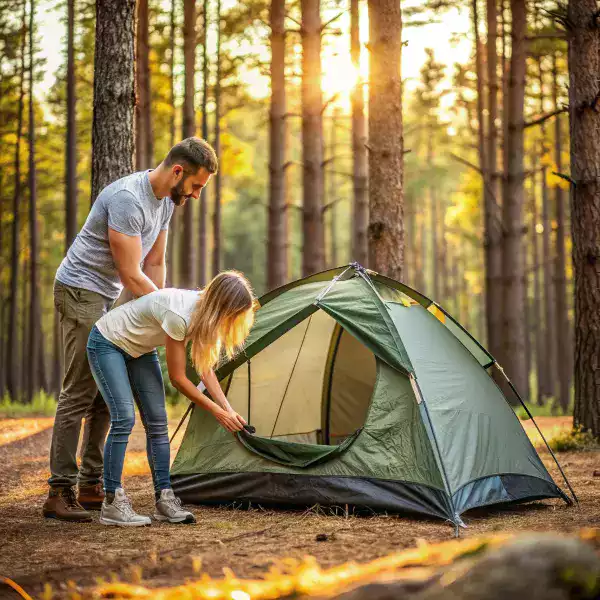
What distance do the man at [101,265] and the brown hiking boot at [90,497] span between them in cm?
2

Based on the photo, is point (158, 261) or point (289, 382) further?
point (289, 382)

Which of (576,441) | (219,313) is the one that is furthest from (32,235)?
(219,313)

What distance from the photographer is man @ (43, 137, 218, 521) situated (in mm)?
4938

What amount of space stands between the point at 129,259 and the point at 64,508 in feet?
5.10

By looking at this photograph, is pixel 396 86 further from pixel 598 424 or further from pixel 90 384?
pixel 90 384

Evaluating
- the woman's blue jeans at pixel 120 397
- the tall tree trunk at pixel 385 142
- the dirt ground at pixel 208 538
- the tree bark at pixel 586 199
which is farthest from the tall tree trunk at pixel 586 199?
the woman's blue jeans at pixel 120 397

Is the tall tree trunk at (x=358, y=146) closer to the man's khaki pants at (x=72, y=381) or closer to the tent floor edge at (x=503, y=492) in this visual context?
the tent floor edge at (x=503, y=492)

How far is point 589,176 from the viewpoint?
8281 mm

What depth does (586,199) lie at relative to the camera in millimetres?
8328

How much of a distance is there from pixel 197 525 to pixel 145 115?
504 inches

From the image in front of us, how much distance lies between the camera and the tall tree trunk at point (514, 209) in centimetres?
1309

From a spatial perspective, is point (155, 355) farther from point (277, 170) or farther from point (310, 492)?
point (277, 170)

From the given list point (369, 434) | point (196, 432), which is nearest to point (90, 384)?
point (196, 432)

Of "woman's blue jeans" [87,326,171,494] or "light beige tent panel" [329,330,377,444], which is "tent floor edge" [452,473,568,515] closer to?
"light beige tent panel" [329,330,377,444]
